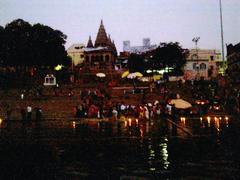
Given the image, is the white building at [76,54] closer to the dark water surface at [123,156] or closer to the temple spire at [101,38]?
the temple spire at [101,38]

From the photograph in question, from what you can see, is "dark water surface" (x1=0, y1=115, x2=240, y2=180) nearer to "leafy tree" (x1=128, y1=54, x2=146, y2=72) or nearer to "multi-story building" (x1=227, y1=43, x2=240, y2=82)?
"leafy tree" (x1=128, y1=54, x2=146, y2=72)

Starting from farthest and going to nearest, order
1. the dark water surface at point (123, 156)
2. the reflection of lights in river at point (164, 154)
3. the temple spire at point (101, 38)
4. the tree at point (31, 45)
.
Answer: the temple spire at point (101, 38) → the tree at point (31, 45) → the reflection of lights in river at point (164, 154) → the dark water surface at point (123, 156)

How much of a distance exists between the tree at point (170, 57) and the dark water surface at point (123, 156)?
5670 cm

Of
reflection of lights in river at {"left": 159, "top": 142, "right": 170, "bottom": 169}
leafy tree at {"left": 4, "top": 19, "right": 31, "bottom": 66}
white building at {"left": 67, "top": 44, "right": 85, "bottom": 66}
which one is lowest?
reflection of lights in river at {"left": 159, "top": 142, "right": 170, "bottom": 169}

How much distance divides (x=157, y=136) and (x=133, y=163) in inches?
297

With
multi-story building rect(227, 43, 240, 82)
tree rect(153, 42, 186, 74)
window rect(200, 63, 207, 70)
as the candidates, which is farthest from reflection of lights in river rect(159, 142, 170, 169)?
window rect(200, 63, 207, 70)

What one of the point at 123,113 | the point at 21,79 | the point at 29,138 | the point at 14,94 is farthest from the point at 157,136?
the point at 21,79

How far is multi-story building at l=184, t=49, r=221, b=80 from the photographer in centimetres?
8412

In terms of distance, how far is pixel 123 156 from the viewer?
13.8m

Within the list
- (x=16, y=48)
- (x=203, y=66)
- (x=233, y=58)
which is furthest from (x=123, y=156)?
(x=233, y=58)

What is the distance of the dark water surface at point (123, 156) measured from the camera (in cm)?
1091

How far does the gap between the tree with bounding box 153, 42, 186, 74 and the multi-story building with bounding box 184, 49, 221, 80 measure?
16.3ft

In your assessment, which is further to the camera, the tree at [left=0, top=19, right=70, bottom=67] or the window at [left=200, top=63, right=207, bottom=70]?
the window at [left=200, top=63, right=207, bottom=70]

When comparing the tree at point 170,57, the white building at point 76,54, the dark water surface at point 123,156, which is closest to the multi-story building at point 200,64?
the tree at point 170,57
